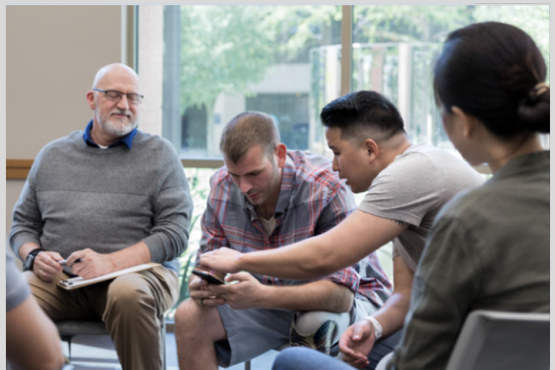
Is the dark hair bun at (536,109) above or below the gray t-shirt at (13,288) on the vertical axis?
above

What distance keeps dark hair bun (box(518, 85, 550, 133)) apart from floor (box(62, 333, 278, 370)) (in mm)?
2427

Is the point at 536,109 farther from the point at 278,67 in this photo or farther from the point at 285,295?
the point at 278,67

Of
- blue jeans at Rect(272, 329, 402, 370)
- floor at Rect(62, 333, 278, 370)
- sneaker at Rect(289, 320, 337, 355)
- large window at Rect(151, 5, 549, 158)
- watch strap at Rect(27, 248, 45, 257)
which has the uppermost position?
large window at Rect(151, 5, 549, 158)

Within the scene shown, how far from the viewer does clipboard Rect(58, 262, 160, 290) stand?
2498 mm

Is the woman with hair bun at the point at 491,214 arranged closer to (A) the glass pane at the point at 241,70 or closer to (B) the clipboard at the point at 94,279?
(B) the clipboard at the point at 94,279

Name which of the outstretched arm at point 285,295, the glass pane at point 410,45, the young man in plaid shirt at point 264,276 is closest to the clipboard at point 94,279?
the young man in plaid shirt at point 264,276

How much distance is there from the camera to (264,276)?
2.42 m

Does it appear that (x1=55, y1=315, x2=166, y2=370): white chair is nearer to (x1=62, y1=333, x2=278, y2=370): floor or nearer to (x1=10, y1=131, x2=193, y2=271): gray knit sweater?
(x1=10, y1=131, x2=193, y2=271): gray knit sweater

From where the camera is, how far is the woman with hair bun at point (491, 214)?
1.04 metres

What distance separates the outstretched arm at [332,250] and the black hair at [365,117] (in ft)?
1.23

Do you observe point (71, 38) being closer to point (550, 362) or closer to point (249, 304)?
point (249, 304)

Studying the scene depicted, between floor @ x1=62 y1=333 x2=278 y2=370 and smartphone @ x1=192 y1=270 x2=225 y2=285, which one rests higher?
smartphone @ x1=192 y1=270 x2=225 y2=285

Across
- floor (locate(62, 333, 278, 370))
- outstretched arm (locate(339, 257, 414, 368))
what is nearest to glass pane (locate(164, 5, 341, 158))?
floor (locate(62, 333, 278, 370))

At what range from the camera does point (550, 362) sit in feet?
3.69
